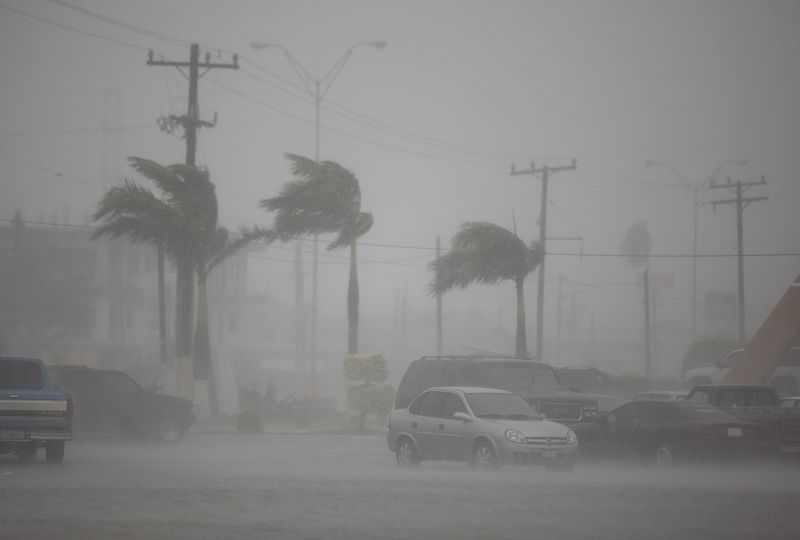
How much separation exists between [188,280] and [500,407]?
22528mm

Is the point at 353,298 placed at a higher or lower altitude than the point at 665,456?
higher

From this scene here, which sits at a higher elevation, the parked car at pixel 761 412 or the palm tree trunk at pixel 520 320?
the palm tree trunk at pixel 520 320

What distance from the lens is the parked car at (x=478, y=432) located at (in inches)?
803

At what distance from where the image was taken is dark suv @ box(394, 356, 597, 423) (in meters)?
24.2

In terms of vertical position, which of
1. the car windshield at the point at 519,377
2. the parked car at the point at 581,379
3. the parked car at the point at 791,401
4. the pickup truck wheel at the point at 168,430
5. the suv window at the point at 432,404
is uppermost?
the car windshield at the point at 519,377

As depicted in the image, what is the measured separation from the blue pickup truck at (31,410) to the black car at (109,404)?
6946 mm

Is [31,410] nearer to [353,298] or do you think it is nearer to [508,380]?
[508,380]

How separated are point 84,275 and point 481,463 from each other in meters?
57.7

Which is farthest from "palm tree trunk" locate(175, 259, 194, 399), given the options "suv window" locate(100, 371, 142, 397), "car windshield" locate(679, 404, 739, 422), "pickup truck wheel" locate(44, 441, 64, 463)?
"car windshield" locate(679, 404, 739, 422)

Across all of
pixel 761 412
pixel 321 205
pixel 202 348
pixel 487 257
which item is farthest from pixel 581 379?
pixel 761 412

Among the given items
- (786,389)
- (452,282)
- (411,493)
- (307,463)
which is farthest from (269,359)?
(411,493)

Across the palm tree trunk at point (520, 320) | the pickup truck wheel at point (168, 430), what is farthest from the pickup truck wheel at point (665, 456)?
the palm tree trunk at point (520, 320)

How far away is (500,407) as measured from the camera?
21719mm

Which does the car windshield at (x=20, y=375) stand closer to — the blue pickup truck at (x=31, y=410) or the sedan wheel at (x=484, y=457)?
the blue pickup truck at (x=31, y=410)
